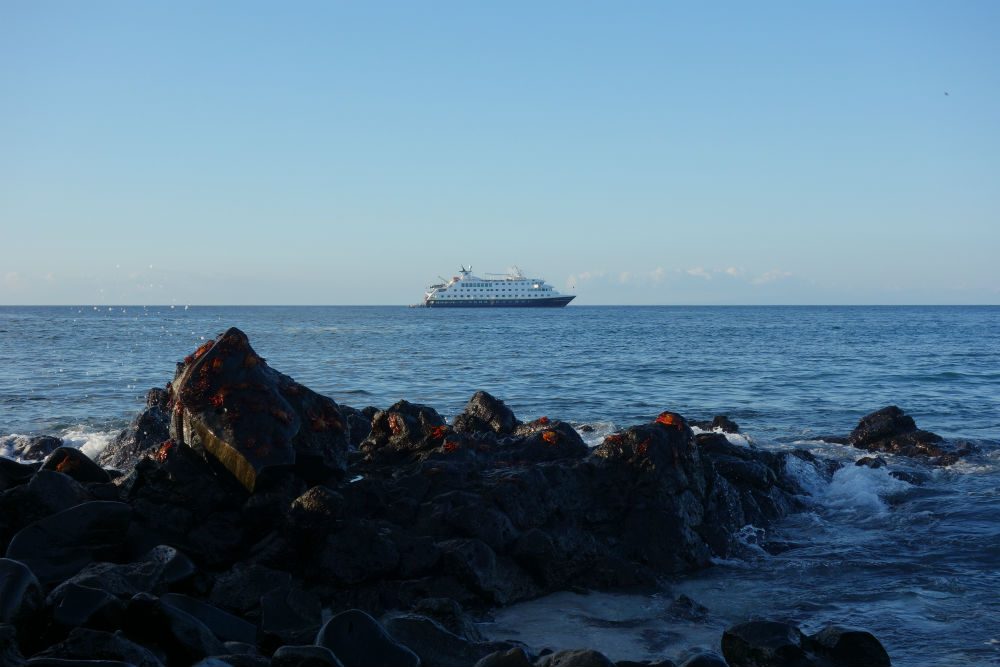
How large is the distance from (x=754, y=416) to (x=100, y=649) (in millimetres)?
20938

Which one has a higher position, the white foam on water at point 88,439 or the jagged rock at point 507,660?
the jagged rock at point 507,660

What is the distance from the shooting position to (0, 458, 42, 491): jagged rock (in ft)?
36.9

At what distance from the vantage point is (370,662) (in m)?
6.53

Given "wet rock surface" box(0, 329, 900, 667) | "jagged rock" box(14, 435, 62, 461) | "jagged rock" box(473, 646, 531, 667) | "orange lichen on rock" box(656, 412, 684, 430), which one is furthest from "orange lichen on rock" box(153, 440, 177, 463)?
"jagged rock" box(14, 435, 62, 461)

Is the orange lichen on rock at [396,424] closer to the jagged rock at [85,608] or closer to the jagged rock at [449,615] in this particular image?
the jagged rock at [449,615]

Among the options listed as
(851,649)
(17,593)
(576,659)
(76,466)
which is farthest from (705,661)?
(76,466)

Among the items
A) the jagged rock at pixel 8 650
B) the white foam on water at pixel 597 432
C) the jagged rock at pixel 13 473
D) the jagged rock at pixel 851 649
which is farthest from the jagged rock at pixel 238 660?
the white foam on water at pixel 597 432

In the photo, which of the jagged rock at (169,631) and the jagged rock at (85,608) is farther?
the jagged rock at (85,608)

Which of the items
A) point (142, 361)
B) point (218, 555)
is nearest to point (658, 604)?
point (218, 555)

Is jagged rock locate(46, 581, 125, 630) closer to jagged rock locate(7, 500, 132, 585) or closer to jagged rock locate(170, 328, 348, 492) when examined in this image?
jagged rock locate(7, 500, 132, 585)

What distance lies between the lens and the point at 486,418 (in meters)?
16.0

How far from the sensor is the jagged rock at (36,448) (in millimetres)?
17812

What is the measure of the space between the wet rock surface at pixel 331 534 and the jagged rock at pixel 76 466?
0.10ft

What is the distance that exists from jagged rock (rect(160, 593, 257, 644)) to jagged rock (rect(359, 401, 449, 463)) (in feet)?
19.8
